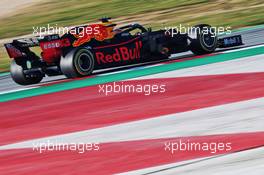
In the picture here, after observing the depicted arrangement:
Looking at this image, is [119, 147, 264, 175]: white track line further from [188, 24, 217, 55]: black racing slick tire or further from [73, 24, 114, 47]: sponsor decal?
[188, 24, 217, 55]: black racing slick tire

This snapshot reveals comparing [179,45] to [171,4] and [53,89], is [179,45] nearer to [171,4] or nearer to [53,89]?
[53,89]

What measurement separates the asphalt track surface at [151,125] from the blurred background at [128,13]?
12.6 meters

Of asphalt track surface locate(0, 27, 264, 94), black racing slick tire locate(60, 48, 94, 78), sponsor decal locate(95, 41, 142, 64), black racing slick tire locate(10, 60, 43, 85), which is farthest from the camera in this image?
asphalt track surface locate(0, 27, 264, 94)

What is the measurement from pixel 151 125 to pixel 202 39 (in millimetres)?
7715

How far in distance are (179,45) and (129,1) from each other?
1938 cm

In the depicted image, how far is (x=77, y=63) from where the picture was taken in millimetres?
15602

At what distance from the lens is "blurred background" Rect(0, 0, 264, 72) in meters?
28.8

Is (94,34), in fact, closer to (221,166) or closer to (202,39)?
(202,39)

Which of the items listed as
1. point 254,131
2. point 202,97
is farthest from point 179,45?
point 254,131

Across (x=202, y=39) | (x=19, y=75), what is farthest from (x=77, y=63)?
(x=202, y=39)

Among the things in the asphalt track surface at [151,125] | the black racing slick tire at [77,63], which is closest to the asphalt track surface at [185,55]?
the black racing slick tire at [77,63]

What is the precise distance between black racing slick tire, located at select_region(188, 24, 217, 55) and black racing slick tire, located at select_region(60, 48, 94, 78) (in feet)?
8.42

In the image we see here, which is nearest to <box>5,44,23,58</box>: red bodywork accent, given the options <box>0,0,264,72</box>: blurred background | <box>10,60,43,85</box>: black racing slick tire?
<box>10,60,43,85</box>: black racing slick tire

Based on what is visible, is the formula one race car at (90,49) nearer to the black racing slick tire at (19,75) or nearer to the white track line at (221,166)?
the black racing slick tire at (19,75)
